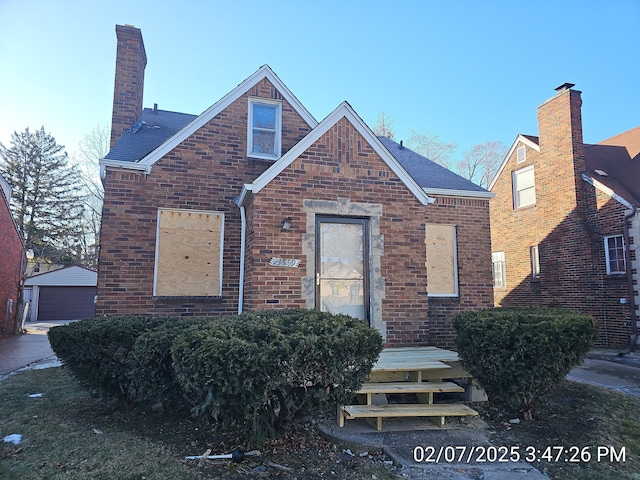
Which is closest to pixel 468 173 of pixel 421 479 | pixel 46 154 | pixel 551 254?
pixel 551 254

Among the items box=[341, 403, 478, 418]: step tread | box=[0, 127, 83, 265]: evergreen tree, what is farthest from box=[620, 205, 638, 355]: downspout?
box=[0, 127, 83, 265]: evergreen tree

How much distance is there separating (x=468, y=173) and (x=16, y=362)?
27.1m

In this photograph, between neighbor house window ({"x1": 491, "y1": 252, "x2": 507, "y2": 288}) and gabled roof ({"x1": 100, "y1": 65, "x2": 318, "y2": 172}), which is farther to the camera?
neighbor house window ({"x1": 491, "y1": 252, "x2": 507, "y2": 288})

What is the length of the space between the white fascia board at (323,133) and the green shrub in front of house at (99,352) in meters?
3.01

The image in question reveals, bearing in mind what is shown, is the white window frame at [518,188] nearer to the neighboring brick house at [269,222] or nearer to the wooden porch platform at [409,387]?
the neighboring brick house at [269,222]

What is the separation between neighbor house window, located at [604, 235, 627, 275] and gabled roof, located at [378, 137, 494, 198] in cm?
527

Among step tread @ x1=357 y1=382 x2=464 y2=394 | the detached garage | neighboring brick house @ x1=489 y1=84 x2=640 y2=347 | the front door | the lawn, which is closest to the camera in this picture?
the lawn

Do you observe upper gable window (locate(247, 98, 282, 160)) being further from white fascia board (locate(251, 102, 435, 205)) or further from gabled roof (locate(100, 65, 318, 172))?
→ white fascia board (locate(251, 102, 435, 205))

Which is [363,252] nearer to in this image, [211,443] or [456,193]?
[456,193]

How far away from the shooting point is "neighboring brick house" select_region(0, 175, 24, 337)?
15656 mm

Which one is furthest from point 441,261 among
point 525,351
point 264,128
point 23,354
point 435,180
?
point 23,354

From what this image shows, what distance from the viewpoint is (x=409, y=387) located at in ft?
16.6

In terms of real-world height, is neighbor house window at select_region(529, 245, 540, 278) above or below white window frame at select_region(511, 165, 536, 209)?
→ below

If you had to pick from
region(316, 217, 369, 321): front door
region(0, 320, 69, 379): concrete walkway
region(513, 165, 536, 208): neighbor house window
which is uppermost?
region(513, 165, 536, 208): neighbor house window
